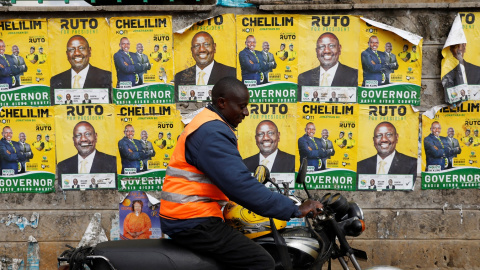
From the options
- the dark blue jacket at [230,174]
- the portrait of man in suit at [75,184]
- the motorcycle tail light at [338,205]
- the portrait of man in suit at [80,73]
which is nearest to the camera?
the dark blue jacket at [230,174]

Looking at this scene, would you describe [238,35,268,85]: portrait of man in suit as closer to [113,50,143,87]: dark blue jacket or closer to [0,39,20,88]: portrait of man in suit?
[113,50,143,87]: dark blue jacket

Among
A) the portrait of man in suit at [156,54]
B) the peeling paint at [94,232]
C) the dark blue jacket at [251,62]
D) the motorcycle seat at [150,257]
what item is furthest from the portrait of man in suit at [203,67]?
the motorcycle seat at [150,257]

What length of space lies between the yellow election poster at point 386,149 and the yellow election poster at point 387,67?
140mm

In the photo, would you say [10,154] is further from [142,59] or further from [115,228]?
[142,59]

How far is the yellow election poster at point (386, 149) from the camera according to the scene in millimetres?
4422

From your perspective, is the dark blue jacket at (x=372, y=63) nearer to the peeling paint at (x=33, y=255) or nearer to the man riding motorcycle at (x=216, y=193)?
the man riding motorcycle at (x=216, y=193)

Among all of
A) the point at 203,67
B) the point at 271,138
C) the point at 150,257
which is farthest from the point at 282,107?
the point at 150,257

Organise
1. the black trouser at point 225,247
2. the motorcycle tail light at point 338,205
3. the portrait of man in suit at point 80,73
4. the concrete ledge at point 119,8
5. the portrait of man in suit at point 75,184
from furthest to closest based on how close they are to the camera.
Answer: the portrait of man in suit at point 75,184
the portrait of man in suit at point 80,73
the concrete ledge at point 119,8
the motorcycle tail light at point 338,205
the black trouser at point 225,247

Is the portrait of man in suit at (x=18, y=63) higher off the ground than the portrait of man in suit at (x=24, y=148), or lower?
higher

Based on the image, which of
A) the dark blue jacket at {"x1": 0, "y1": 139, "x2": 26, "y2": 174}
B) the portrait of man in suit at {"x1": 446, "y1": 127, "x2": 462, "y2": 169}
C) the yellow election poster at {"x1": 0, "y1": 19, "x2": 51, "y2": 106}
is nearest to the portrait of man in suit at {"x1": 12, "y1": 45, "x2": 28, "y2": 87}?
the yellow election poster at {"x1": 0, "y1": 19, "x2": 51, "y2": 106}

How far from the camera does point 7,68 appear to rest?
439 centimetres

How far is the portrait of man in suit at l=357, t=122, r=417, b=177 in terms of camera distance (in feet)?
14.6

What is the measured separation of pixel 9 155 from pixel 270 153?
2.74 meters

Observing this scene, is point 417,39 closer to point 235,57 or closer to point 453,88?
point 453,88
